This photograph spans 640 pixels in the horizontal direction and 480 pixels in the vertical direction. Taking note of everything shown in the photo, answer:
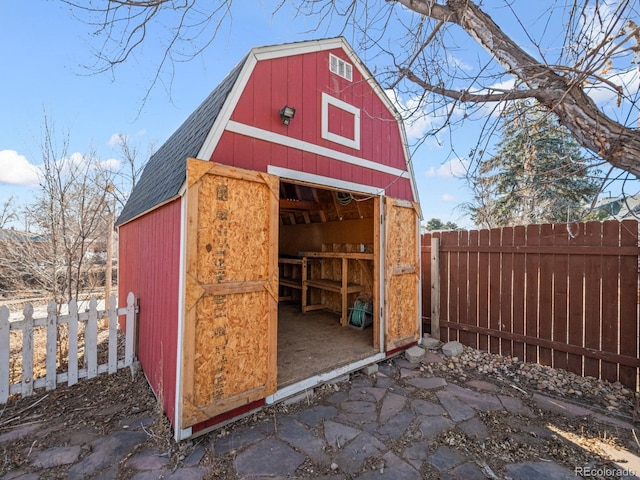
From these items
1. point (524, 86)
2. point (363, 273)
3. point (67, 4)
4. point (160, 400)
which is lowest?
point (160, 400)

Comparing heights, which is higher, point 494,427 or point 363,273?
point 363,273

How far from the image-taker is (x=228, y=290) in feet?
8.33

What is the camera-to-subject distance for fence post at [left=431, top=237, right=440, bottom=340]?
199 inches

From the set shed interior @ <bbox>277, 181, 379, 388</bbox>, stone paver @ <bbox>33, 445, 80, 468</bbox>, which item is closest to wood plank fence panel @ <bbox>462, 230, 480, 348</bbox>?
shed interior @ <bbox>277, 181, 379, 388</bbox>

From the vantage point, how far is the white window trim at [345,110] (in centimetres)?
352

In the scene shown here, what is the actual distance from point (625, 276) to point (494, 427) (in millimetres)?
2528

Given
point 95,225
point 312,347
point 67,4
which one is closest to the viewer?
point 67,4

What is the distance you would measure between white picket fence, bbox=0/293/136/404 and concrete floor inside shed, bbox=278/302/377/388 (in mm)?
2124

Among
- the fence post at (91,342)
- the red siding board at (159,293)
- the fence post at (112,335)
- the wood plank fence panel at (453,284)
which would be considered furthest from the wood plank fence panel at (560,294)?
the fence post at (91,342)

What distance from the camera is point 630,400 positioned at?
3.08 m

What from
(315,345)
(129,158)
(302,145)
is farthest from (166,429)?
(129,158)

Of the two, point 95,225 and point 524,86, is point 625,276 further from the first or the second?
point 95,225

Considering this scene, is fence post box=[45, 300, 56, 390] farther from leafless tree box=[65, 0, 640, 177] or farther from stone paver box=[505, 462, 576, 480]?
stone paver box=[505, 462, 576, 480]

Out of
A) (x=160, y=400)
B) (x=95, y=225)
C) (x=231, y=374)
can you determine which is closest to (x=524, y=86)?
(x=231, y=374)
